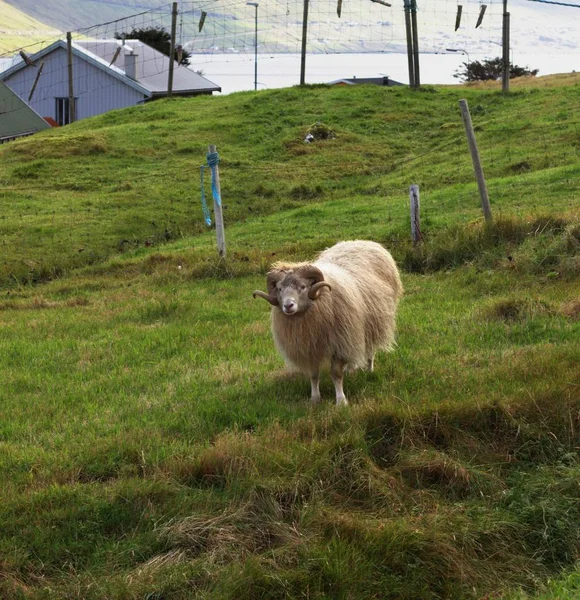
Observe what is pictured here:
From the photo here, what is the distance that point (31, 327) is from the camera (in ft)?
40.2

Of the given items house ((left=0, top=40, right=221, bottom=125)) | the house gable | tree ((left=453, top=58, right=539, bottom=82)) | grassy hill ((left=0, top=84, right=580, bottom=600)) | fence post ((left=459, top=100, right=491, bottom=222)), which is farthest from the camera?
tree ((left=453, top=58, right=539, bottom=82))

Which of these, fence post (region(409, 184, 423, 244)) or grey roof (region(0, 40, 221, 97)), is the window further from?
fence post (region(409, 184, 423, 244))

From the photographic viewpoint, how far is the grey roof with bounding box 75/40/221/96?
5116cm

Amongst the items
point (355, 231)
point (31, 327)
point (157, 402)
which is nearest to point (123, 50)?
point (355, 231)

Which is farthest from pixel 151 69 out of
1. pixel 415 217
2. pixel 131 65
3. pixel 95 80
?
pixel 415 217

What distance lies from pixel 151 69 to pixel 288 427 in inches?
1937

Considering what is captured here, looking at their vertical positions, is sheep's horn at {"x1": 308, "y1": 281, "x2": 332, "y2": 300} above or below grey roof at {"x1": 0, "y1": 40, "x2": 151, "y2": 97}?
below

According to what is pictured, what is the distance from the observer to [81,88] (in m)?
50.9

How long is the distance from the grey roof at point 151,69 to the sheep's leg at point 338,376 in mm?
43520

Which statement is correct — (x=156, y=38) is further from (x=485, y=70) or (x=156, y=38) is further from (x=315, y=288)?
(x=315, y=288)

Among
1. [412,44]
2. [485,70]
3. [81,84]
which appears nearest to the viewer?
[412,44]

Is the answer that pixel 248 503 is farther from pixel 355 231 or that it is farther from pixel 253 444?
pixel 355 231

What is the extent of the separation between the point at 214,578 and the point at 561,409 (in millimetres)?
3588

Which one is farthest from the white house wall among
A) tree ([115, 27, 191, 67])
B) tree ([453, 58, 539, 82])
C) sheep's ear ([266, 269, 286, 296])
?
sheep's ear ([266, 269, 286, 296])
